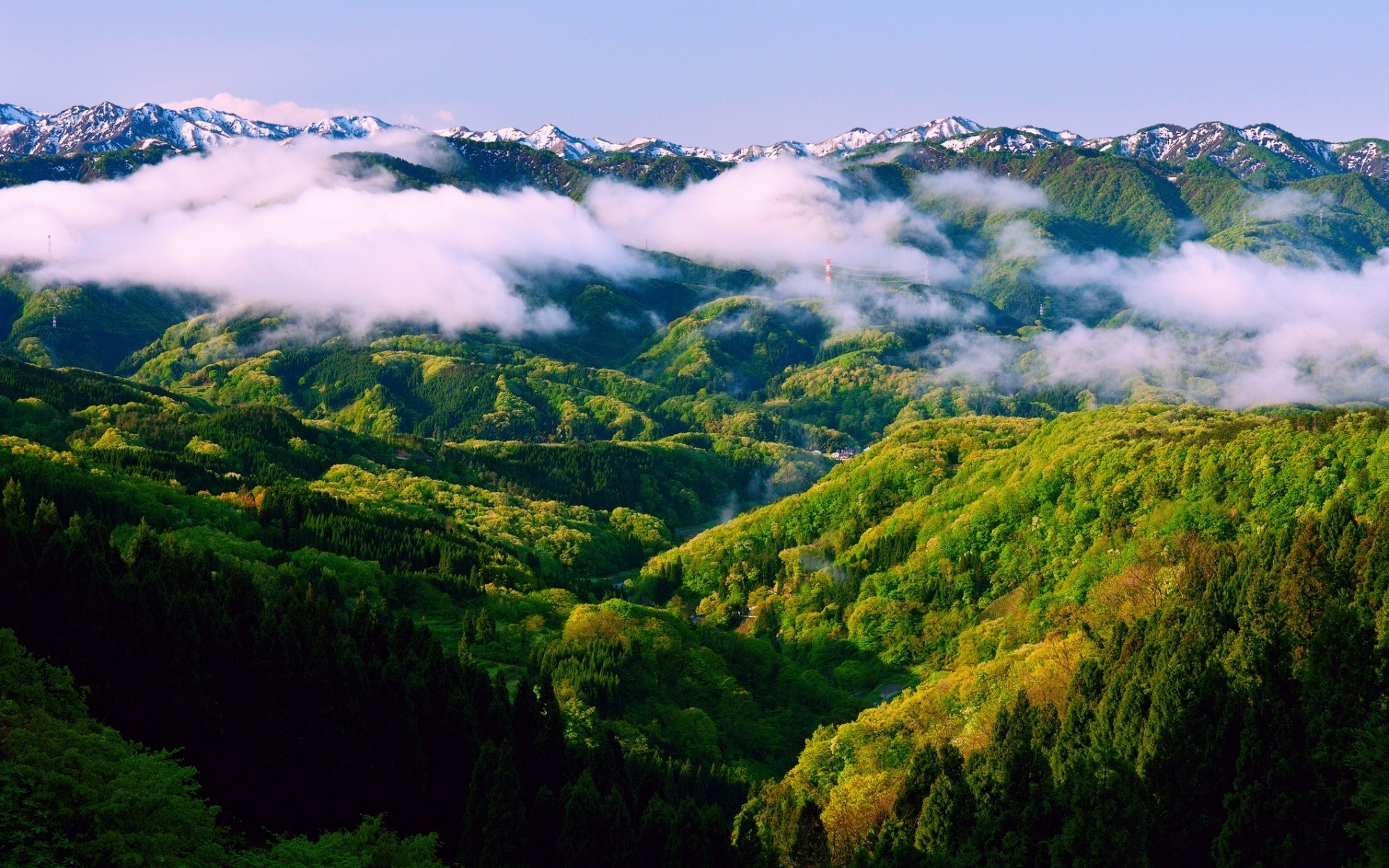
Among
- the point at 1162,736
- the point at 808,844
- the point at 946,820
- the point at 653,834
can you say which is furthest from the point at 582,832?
the point at 1162,736

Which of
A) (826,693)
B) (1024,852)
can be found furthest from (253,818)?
(826,693)

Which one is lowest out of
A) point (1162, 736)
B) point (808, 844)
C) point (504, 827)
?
point (808, 844)

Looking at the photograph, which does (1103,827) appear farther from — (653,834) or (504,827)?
(504,827)

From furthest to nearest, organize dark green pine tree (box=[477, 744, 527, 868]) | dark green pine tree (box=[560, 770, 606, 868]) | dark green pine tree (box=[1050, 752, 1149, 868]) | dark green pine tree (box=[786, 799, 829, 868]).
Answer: dark green pine tree (box=[786, 799, 829, 868]) → dark green pine tree (box=[560, 770, 606, 868]) → dark green pine tree (box=[477, 744, 527, 868]) → dark green pine tree (box=[1050, 752, 1149, 868])

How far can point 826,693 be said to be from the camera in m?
172

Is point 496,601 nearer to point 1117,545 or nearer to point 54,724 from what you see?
point 1117,545

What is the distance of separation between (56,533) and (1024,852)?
7111 centimetres

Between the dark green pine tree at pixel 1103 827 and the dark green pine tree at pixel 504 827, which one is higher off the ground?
the dark green pine tree at pixel 1103 827

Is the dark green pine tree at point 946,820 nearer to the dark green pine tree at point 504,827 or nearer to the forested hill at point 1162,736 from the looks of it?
the forested hill at point 1162,736

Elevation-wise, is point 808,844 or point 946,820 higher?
point 946,820

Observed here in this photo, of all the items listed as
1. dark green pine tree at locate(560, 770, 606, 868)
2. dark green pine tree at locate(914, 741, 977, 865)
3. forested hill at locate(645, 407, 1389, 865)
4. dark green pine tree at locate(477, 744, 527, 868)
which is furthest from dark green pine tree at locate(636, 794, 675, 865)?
dark green pine tree at locate(914, 741, 977, 865)

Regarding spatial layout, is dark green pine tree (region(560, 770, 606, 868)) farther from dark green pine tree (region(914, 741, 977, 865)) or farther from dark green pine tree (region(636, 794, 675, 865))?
dark green pine tree (region(914, 741, 977, 865))

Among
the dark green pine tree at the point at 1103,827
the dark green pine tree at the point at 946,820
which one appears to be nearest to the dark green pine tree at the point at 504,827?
the dark green pine tree at the point at 946,820

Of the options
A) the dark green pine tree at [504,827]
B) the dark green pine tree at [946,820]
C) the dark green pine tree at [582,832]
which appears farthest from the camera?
the dark green pine tree at [582,832]
